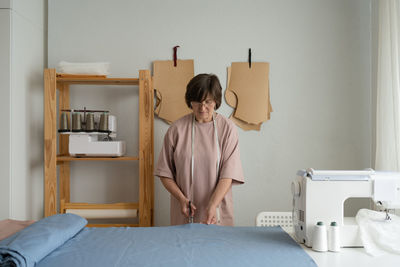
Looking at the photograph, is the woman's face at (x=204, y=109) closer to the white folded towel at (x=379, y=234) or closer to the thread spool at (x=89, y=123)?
the thread spool at (x=89, y=123)

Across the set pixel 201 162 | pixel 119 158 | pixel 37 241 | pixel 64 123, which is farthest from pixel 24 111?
pixel 37 241

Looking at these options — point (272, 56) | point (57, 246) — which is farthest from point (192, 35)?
point (57, 246)

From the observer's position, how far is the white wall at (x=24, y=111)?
2.55 m

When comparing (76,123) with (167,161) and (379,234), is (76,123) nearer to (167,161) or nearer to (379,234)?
(167,161)

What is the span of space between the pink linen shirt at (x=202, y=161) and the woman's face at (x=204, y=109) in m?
0.05

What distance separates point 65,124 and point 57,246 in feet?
4.74

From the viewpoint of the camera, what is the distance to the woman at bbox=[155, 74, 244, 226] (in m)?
2.24

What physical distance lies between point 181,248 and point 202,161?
0.91 metres

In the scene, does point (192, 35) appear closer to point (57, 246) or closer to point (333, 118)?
point (333, 118)

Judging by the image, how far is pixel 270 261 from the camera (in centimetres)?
129

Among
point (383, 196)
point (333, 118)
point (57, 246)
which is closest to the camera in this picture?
point (57, 246)

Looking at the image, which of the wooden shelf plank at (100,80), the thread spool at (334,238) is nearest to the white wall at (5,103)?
the wooden shelf plank at (100,80)

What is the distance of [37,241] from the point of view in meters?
1.30

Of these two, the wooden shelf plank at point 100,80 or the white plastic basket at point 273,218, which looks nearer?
the white plastic basket at point 273,218
